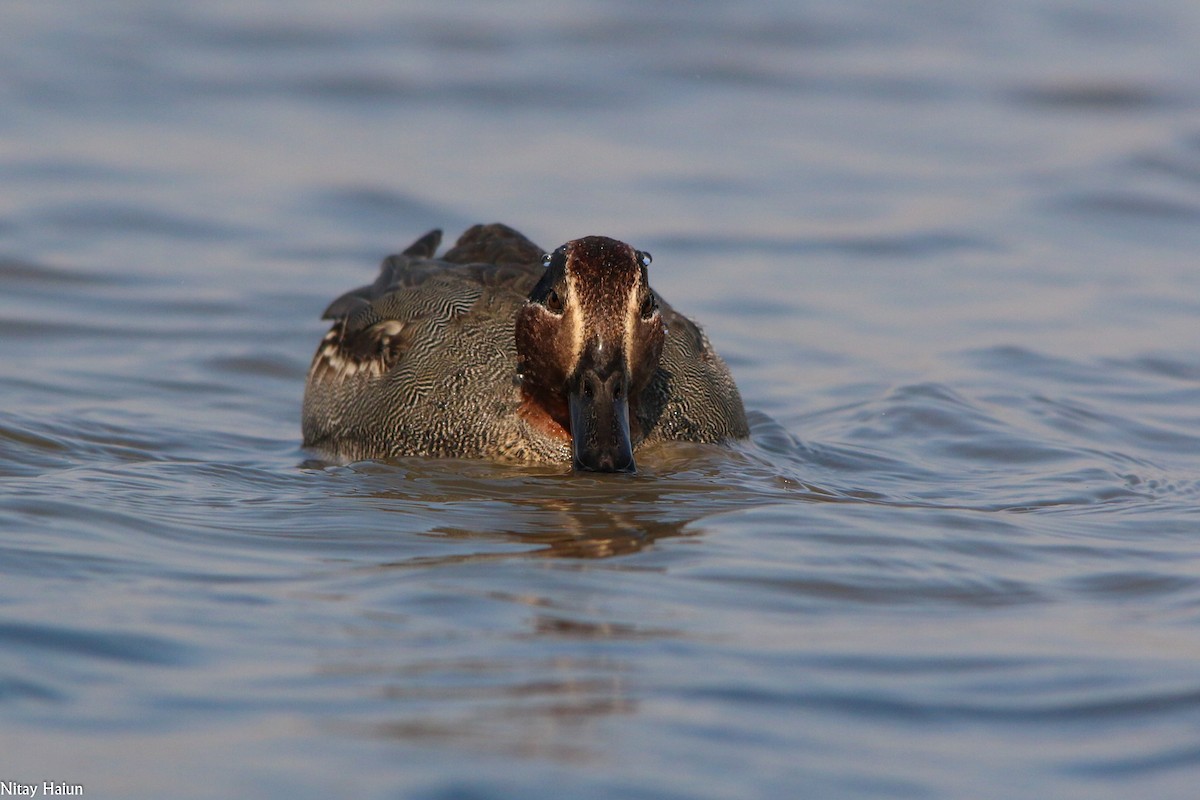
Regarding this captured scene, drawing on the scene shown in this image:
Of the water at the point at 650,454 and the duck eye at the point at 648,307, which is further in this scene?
the duck eye at the point at 648,307

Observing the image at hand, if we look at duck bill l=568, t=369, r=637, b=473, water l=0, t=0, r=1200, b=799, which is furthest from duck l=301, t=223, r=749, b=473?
water l=0, t=0, r=1200, b=799

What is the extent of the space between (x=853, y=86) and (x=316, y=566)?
44.7 ft

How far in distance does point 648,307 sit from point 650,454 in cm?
88

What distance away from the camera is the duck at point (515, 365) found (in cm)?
794

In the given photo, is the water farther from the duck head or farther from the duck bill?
the duck head

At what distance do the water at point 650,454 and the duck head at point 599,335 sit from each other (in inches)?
11.2

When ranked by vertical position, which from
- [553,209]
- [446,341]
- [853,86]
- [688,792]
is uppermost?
[853,86]

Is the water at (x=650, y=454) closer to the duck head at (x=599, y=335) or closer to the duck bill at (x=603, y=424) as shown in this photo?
the duck bill at (x=603, y=424)

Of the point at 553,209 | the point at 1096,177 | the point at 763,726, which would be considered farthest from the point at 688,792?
the point at 1096,177

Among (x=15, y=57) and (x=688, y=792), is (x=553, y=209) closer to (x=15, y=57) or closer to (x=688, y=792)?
(x=15, y=57)

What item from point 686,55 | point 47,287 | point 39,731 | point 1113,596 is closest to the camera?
point 39,731

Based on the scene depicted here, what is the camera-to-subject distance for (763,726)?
5043 millimetres

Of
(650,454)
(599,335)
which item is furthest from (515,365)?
(599,335)

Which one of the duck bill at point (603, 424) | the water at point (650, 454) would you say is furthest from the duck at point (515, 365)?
the water at point (650, 454)
